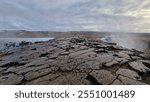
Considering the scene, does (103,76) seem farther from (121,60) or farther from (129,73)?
(121,60)

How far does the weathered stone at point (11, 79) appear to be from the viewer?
239 centimetres

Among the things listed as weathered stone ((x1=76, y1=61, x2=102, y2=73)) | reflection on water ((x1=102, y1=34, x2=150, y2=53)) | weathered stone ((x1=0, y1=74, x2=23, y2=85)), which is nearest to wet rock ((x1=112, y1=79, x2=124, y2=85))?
weathered stone ((x1=76, y1=61, x2=102, y2=73))

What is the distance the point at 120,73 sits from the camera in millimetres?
2479

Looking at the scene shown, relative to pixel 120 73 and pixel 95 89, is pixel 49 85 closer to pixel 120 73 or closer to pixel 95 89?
pixel 95 89

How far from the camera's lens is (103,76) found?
2354 millimetres

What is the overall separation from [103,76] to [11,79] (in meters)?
1.19

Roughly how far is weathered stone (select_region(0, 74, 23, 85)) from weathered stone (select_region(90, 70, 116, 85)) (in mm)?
937

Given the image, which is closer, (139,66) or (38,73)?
(38,73)

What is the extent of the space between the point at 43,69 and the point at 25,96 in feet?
2.62

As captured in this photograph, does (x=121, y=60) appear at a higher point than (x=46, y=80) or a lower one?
higher

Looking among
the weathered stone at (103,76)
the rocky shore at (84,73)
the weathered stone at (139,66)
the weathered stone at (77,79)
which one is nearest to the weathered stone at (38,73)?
the rocky shore at (84,73)

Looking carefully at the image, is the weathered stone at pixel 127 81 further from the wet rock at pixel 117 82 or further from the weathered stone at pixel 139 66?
the weathered stone at pixel 139 66

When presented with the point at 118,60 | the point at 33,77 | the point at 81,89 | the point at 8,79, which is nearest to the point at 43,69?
the point at 33,77

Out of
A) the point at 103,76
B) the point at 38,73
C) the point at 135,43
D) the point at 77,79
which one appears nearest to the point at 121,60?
the point at 103,76
